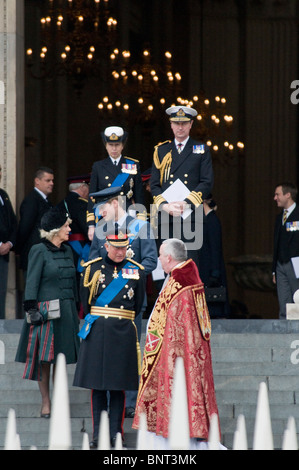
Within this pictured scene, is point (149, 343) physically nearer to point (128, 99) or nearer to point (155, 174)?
point (155, 174)

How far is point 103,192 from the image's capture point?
10.1m

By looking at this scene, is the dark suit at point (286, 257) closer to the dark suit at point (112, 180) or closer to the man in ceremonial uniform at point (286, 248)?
the man in ceremonial uniform at point (286, 248)

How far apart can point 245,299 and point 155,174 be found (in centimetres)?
1002

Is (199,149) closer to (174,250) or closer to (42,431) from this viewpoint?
(174,250)

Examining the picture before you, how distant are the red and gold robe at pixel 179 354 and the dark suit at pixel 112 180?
245cm

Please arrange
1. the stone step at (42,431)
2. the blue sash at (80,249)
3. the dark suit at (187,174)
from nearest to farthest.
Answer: the stone step at (42,431) → the dark suit at (187,174) → the blue sash at (80,249)

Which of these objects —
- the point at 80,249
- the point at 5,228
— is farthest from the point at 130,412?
the point at 5,228

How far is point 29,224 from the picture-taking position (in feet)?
39.1

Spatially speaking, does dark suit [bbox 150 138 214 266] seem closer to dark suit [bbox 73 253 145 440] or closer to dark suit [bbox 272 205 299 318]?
dark suit [bbox 272 205 299 318]

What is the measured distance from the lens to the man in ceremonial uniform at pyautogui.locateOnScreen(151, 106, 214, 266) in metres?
10.5

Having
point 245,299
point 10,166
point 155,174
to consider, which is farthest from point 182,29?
point 155,174

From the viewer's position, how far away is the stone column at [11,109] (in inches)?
510

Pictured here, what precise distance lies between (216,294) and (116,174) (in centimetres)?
237

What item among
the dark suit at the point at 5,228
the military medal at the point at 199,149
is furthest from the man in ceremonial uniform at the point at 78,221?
the military medal at the point at 199,149
